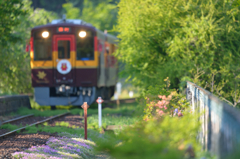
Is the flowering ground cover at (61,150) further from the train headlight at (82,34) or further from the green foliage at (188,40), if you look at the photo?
the train headlight at (82,34)

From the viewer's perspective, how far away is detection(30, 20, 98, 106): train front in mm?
15117

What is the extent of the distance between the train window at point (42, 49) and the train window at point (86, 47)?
3.89ft

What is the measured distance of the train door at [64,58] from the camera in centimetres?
1509

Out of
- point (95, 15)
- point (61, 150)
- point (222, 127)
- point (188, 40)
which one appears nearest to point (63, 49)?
point (188, 40)

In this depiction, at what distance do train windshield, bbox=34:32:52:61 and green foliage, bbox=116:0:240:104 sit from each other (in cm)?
388

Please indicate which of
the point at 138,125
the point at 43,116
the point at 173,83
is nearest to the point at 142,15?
the point at 173,83

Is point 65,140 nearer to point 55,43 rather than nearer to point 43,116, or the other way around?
point 43,116

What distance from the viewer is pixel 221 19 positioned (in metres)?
10.8

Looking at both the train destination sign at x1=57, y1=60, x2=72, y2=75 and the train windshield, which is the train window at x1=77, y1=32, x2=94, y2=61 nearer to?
the train destination sign at x1=57, y1=60, x2=72, y2=75

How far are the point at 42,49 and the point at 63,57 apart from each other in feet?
3.16

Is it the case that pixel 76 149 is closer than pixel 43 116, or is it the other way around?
pixel 76 149

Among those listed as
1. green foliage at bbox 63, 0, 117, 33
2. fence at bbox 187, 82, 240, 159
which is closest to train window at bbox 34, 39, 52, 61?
fence at bbox 187, 82, 240, 159

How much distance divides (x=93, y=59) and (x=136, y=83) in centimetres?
261

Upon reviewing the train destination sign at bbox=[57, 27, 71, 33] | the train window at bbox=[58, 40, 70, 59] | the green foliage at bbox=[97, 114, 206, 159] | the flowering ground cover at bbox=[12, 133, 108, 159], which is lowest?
the flowering ground cover at bbox=[12, 133, 108, 159]
